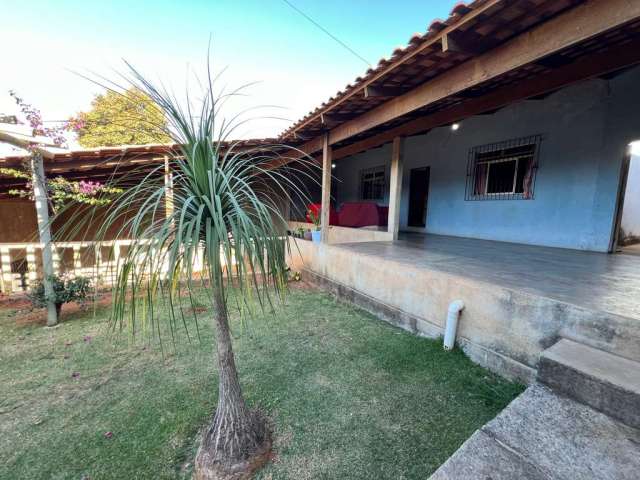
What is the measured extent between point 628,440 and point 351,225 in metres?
5.96

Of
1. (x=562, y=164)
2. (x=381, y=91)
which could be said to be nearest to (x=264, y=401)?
(x=381, y=91)

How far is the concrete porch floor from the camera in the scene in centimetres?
211

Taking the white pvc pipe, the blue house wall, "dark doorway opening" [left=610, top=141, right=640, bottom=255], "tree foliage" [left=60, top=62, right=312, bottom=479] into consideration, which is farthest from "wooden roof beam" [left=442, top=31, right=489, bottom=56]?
"dark doorway opening" [left=610, top=141, right=640, bottom=255]

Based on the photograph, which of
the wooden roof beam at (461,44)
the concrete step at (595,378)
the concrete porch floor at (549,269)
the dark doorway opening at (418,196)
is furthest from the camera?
the dark doorway opening at (418,196)

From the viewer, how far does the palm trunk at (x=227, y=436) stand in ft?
5.22

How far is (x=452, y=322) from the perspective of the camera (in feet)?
8.47

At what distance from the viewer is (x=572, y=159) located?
15.2 ft

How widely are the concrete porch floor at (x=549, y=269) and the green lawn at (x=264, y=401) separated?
80cm

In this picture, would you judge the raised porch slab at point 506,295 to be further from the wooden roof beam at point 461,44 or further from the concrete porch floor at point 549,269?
the wooden roof beam at point 461,44

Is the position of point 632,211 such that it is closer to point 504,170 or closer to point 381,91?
point 504,170

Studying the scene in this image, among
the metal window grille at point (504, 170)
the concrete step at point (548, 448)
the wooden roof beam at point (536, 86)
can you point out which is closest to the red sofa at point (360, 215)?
the wooden roof beam at point (536, 86)

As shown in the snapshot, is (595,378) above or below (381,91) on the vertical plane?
below

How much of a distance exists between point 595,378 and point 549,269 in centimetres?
202

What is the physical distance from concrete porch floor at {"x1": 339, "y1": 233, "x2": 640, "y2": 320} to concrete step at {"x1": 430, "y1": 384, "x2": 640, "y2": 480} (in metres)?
0.82
